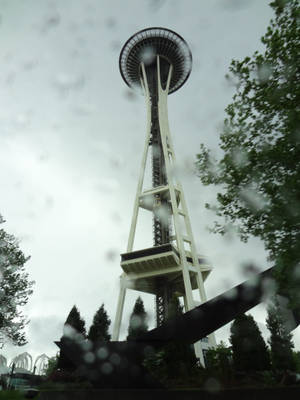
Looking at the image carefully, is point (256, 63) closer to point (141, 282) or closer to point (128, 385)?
point (128, 385)

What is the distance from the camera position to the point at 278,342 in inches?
1223

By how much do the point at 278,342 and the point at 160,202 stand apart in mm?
25220

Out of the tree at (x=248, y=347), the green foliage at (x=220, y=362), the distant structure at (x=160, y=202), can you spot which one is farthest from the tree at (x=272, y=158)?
the distant structure at (x=160, y=202)

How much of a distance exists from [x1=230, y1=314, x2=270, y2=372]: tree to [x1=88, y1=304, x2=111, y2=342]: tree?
1896cm

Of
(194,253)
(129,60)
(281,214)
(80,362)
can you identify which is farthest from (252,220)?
(129,60)

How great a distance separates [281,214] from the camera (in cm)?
1070

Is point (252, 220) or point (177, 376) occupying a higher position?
point (252, 220)

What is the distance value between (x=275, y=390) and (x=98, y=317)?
1319 inches

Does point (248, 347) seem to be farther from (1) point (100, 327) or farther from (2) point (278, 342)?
(1) point (100, 327)

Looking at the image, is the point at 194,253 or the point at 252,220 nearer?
the point at 252,220

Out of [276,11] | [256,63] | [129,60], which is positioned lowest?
[256,63]

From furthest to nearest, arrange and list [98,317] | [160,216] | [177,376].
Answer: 1. [160,216]
2. [98,317]
3. [177,376]

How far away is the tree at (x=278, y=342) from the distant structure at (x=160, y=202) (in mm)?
7229

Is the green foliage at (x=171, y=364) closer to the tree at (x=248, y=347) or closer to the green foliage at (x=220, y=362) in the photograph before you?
the green foliage at (x=220, y=362)
